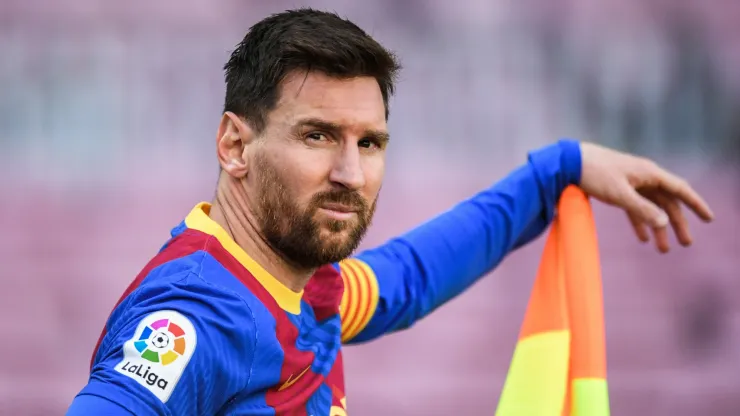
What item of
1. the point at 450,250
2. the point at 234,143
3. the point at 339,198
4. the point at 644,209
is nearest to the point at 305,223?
the point at 339,198

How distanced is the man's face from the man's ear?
23 mm

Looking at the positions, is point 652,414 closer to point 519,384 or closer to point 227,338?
point 519,384

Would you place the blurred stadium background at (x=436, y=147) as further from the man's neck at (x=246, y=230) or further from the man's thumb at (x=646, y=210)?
the man's neck at (x=246, y=230)

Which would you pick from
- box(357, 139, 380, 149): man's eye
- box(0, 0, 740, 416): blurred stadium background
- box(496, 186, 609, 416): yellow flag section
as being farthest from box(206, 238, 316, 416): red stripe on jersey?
box(0, 0, 740, 416): blurred stadium background

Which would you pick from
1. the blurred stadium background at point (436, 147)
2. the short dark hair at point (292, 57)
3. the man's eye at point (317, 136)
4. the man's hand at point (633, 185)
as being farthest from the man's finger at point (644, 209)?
the blurred stadium background at point (436, 147)

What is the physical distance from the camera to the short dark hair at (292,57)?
1331 mm

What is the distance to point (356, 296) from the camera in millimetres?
1645

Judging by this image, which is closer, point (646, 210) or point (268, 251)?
point (268, 251)

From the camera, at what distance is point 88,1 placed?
11.0 ft

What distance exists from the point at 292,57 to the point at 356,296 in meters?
0.46

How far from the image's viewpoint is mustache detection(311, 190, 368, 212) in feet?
4.36

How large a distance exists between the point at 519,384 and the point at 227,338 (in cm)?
68

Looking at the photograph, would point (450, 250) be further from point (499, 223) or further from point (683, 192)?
point (683, 192)

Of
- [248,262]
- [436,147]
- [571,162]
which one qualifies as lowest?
[248,262]
